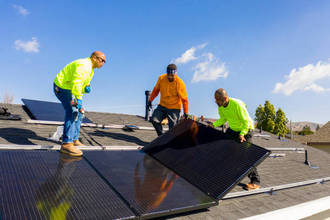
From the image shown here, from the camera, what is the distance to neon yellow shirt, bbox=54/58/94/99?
10.6 feet

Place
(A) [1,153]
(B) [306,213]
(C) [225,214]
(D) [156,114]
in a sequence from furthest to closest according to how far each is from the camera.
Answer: (D) [156,114] → (B) [306,213] → (A) [1,153] → (C) [225,214]

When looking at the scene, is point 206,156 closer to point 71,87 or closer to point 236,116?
point 236,116

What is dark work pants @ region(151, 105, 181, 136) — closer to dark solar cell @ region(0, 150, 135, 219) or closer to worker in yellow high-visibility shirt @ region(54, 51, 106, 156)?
worker in yellow high-visibility shirt @ region(54, 51, 106, 156)

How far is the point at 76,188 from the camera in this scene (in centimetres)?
212

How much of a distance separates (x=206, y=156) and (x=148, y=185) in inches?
44.1

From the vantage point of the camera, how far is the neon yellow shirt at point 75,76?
3244 millimetres

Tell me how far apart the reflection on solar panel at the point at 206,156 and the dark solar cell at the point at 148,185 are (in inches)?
6.1

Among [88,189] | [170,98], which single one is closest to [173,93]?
[170,98]

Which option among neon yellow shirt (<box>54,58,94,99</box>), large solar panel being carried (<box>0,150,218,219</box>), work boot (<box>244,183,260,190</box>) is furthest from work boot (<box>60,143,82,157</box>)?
work boot (<box>244,183,260,190</box>)

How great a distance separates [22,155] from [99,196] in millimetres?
1443

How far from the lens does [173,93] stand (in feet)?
17.7

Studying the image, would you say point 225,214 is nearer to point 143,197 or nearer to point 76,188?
point 143,197

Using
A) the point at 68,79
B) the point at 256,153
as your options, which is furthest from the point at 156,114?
the point at 256,153

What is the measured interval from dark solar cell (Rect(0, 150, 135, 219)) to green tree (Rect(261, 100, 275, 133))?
148 feet
